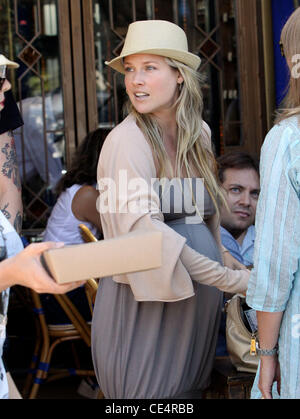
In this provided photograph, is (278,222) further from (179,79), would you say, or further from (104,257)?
(179,79)

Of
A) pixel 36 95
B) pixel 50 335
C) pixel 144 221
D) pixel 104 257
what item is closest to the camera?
pixel 104 257

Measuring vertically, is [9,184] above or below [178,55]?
below

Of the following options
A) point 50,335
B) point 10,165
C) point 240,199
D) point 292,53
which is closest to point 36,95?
point 50,335

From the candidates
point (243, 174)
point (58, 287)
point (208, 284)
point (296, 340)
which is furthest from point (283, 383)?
point (243, 174)

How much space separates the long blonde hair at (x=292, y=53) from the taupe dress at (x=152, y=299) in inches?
24.3

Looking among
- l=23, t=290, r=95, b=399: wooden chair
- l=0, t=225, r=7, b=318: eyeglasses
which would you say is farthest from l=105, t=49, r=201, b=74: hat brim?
l=23, t=290, r=95, b=399: wooden chair

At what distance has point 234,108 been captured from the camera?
4.77 meters

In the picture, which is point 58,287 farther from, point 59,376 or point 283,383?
point 59,376

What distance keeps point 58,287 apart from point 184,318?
4.01ft

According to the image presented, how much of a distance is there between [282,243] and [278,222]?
5 cm

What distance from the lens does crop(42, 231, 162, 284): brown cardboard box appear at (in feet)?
3.83

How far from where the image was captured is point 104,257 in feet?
3.88

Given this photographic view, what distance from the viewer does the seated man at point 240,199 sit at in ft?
11.9

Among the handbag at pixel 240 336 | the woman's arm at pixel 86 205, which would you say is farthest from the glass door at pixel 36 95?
the handbag at pixel 240 336
